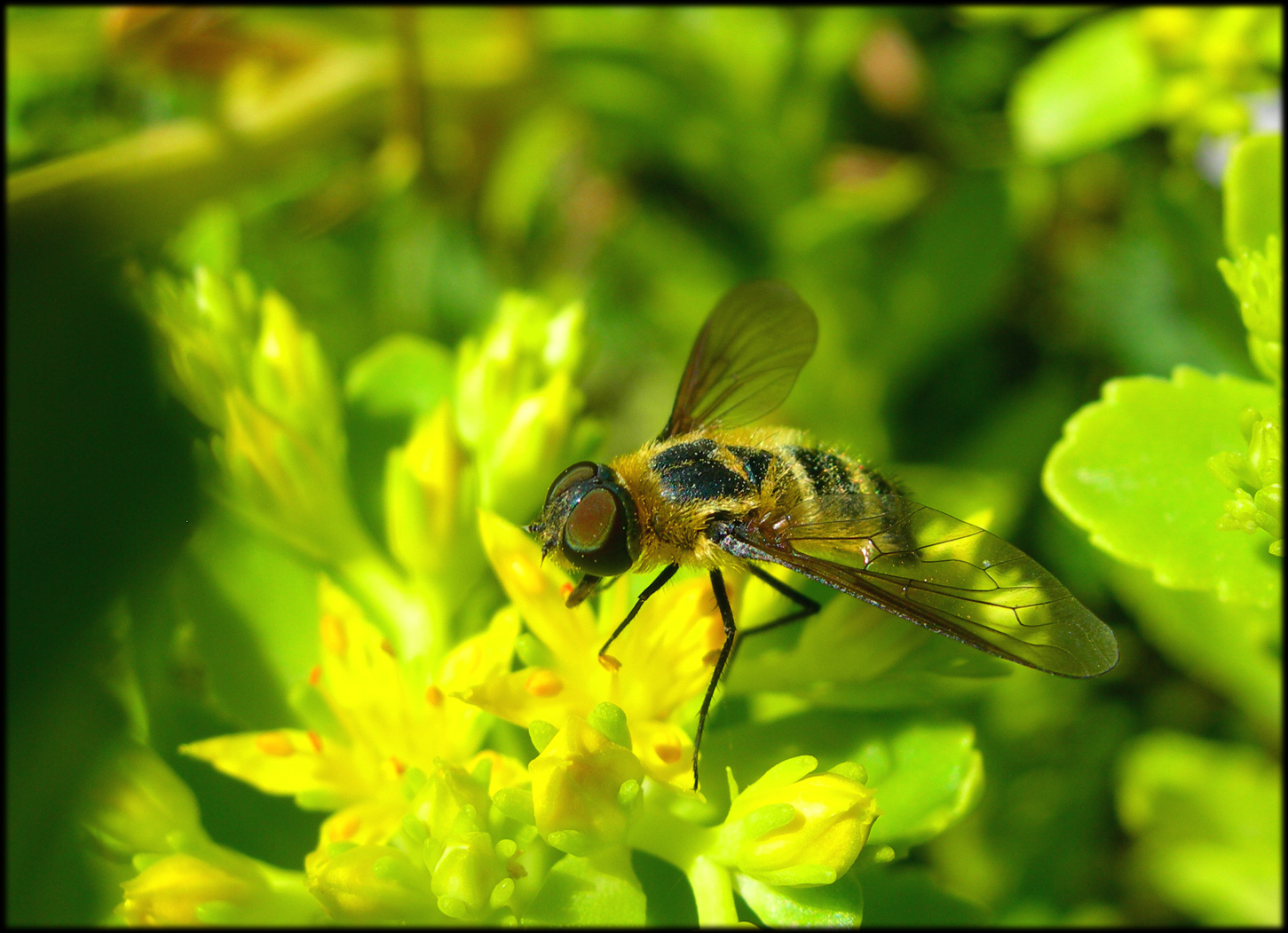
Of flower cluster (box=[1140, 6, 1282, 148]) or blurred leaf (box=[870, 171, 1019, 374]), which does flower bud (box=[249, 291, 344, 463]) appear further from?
flower cluster (box=[1140, 6, 1282, 148])

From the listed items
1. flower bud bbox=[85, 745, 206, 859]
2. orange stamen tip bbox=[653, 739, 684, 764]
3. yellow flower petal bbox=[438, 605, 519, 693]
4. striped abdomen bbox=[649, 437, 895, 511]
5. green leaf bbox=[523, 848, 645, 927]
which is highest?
striped abdomen bbox=[649, 437, 895, 511]

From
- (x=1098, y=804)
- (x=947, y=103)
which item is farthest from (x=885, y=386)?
(x=1098, y=804)

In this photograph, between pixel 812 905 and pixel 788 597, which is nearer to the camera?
pixel 812 905

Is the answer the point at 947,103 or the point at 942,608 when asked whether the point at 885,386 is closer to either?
the point at 947,103

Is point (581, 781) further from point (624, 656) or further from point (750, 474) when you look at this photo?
point (750, 474)

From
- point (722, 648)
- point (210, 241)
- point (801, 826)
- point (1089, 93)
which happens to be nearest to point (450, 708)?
point (722, 648)

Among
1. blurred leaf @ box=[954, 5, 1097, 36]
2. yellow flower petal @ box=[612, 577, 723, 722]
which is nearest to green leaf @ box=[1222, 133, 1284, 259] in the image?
yellow flower petal @ box=[612, 577, 723, 722]

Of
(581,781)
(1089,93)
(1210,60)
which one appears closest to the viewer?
(581,781)

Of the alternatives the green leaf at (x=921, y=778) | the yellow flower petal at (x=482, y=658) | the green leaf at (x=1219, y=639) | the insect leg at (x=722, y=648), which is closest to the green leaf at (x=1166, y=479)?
the green leaf at (x=921, y=778)
